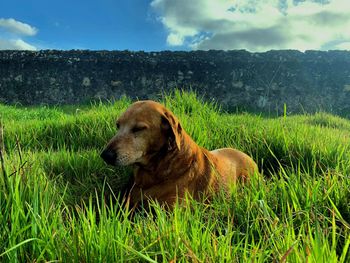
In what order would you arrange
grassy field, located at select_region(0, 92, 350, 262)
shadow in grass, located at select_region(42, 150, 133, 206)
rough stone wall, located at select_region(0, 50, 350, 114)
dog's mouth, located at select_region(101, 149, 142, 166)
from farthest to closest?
rough stone wall, located at select_region(0, 50, 350, 114) → shadow in grass, located at select_region(42, 150, 133, 206) → dog's mouth, located at select_region(101, 149, 142, 166) → grassy field, located at select_region(0, 92, 350, 262)

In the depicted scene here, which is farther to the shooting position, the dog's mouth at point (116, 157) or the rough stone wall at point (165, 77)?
the rough stone wall at point (165, 77)

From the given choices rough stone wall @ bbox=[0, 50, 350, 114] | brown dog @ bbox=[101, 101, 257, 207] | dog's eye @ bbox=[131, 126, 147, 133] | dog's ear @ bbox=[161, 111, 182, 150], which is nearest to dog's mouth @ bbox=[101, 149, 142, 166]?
brown dog @ bbox=[101, 101, 257, 207]

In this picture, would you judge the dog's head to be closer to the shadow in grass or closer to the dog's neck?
the dog's neck

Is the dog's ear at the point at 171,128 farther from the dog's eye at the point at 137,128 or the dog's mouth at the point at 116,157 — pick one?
the dog's mouth at the point at 116,157

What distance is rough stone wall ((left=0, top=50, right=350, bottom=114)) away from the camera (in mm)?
15961

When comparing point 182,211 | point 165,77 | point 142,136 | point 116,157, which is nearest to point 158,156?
point 142,136

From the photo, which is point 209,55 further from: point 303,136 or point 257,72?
point 303,136

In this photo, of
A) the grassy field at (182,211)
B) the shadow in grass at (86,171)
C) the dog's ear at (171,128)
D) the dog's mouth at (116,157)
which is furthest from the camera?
the shadow in grass at (86,171)

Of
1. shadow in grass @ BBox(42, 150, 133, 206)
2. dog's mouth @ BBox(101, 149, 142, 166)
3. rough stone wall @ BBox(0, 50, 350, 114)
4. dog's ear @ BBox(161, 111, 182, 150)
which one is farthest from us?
rough stone wall @ BBox(0, 50, 350, 114)

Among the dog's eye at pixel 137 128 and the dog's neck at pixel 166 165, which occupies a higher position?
the dog's eye at pixel 137 128

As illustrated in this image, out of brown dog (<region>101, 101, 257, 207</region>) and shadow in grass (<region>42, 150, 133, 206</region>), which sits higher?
brown dog (<region>101, 101, 257, 207</region>)

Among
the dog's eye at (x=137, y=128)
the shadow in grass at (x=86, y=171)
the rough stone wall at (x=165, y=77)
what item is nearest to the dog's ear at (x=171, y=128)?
the dog's eye at (x=137, y=128)

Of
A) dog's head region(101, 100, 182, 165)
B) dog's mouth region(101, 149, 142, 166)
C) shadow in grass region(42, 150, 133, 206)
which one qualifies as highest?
dog's head region(101, 100, 182, 165)

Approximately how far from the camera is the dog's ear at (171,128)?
379cm
